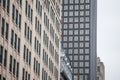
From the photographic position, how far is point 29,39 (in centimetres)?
8594

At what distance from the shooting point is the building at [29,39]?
7056 cm

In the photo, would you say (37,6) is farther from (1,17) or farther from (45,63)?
(1,17)

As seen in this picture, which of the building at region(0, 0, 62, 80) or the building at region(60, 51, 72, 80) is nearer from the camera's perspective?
the building at region(0, 0, 62, 80)

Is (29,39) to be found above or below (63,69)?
above

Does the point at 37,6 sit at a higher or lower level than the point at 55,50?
higher

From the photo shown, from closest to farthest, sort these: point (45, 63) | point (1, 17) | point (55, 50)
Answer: point (1, 17), point (45, 63), point (55, 50)

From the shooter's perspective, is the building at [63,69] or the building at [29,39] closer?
the building at [29,39]

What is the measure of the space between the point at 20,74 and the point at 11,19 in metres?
9.78

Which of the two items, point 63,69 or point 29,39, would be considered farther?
point 63,69

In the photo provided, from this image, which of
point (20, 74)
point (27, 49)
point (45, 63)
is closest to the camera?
point (20, 74)

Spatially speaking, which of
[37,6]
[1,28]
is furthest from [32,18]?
[1,28]

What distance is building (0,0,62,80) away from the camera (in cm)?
7056

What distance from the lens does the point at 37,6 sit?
308 feet

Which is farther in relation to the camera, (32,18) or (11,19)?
(32,18)
